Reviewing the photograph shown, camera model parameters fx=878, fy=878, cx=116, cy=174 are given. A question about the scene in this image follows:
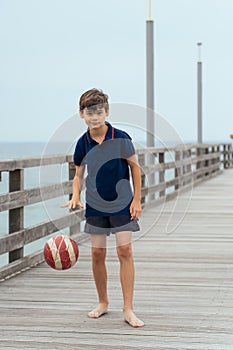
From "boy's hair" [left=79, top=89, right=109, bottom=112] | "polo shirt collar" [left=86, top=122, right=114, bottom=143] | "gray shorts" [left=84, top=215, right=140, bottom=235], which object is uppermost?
"boy's hair" [left=79, top=89, right=109, bottom=112]

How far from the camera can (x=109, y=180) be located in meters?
5.34

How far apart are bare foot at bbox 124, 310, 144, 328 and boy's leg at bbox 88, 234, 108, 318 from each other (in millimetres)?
257

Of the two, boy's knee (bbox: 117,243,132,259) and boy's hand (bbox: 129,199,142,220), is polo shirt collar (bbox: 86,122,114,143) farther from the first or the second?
boy's knee (bbox: 117,243,132,259)

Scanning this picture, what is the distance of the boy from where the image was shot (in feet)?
17.4

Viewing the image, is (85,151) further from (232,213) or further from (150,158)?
(150,158)

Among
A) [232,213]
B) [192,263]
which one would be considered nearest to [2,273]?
[192,263]

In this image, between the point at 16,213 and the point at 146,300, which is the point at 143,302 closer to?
the point at 146,300

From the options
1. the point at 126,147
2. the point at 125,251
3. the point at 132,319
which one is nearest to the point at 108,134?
the point at 126,147

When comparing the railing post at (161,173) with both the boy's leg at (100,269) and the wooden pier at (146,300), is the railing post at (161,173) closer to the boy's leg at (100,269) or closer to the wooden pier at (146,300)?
the wooden pier at (146,300)

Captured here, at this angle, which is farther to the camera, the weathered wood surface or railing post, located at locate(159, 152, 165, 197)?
railing post, located at locate(159, 152, 165, 197)

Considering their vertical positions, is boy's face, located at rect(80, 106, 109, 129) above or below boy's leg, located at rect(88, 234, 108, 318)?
above

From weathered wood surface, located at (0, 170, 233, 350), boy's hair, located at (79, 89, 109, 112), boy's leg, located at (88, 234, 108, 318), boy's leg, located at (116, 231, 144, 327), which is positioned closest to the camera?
weathered wood surface, located at (0, 170, 233, 350)

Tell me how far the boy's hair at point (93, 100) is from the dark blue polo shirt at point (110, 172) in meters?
0.16

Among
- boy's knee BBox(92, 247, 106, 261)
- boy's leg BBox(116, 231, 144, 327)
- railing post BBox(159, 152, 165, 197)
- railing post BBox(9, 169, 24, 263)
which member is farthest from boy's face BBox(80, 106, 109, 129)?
railing post BBox(159, 152, 165, 197)
